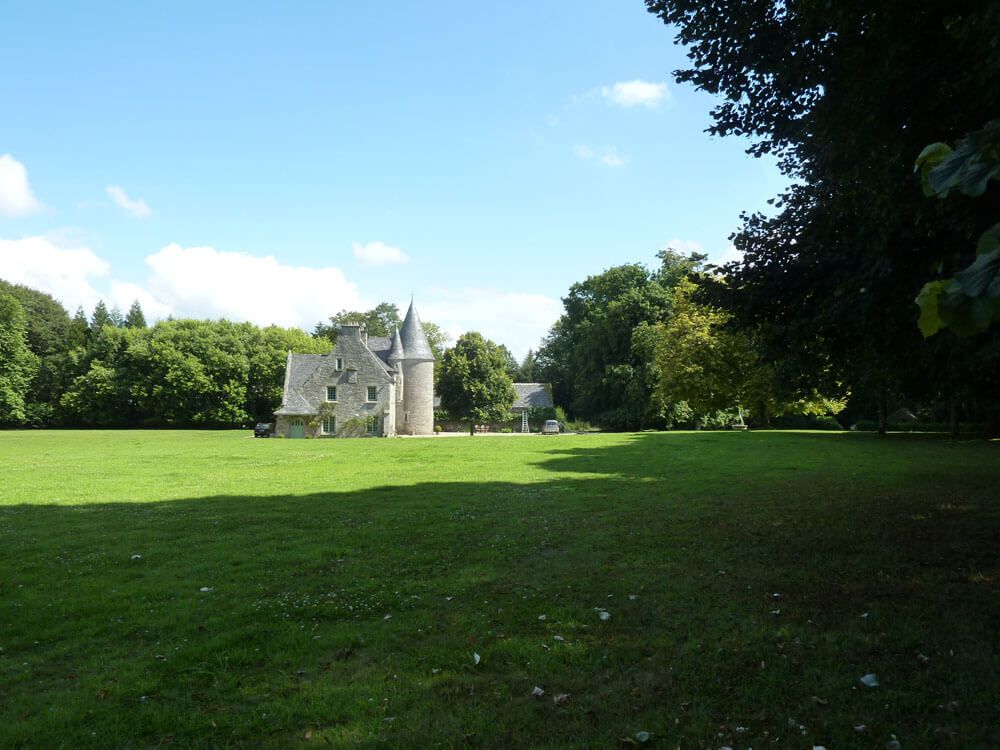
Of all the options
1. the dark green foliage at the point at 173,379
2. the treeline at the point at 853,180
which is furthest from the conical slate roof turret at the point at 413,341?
the treeline at the point at 853,180

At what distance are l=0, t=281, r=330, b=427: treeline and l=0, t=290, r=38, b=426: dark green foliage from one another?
9 cm

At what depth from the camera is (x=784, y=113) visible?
9602 mm

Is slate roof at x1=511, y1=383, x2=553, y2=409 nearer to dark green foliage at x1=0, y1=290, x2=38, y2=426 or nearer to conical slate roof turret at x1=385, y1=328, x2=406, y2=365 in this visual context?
conical slate roof turret at x1=385, y1=328, x2=406, y2=365

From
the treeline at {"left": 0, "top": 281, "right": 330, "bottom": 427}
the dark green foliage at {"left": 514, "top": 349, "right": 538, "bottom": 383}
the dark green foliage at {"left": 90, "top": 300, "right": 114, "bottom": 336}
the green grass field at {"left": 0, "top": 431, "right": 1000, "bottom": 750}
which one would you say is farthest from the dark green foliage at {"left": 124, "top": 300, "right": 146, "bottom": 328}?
the green grass field at {"left": 0, "top": 431, "right": 1000, "bottom": 750}

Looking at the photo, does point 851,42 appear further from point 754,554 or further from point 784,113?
point 754,554

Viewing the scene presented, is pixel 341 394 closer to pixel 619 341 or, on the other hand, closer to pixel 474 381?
pixel 474 381

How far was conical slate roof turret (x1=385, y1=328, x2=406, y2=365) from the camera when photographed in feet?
202

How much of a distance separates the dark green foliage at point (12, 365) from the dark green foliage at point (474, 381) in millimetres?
48930

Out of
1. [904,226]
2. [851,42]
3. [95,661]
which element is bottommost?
[95,661]

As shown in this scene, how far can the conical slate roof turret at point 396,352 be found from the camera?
61.4 meters

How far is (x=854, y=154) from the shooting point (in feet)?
27.1

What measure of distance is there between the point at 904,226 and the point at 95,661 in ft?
31.7

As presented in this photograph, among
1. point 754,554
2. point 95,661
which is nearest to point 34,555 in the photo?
point 95,661

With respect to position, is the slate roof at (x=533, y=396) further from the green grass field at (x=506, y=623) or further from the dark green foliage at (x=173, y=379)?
the green grass field at (x=506, y=623)
